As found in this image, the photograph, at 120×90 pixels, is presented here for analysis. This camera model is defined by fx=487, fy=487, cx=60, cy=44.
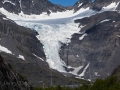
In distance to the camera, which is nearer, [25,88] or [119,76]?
[25,88]

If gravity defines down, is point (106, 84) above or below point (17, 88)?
below

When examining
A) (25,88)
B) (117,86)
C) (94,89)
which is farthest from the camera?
(94,89)

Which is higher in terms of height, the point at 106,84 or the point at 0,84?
the point at 0,84

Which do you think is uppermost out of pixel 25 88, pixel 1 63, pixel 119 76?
pixel 1 63

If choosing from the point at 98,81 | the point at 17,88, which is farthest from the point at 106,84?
the point at 17,88

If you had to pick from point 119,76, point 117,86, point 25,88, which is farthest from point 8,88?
point 119,76

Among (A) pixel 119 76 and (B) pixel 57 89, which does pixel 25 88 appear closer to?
(B) pixel 57 89

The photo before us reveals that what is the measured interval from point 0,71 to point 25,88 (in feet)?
27.7

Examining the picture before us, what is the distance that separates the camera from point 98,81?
81312 millimetres

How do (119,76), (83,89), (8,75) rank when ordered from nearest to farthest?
(8,75), (83,89), (119,76)

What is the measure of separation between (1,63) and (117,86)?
29.0 m

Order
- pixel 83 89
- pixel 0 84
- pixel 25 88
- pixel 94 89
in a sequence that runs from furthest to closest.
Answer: pixel 83 89 → pixel 94 89 → pixel 25 88 → pixel 0 84

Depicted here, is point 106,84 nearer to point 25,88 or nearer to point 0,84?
point 25,88

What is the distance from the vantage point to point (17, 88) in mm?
50531
